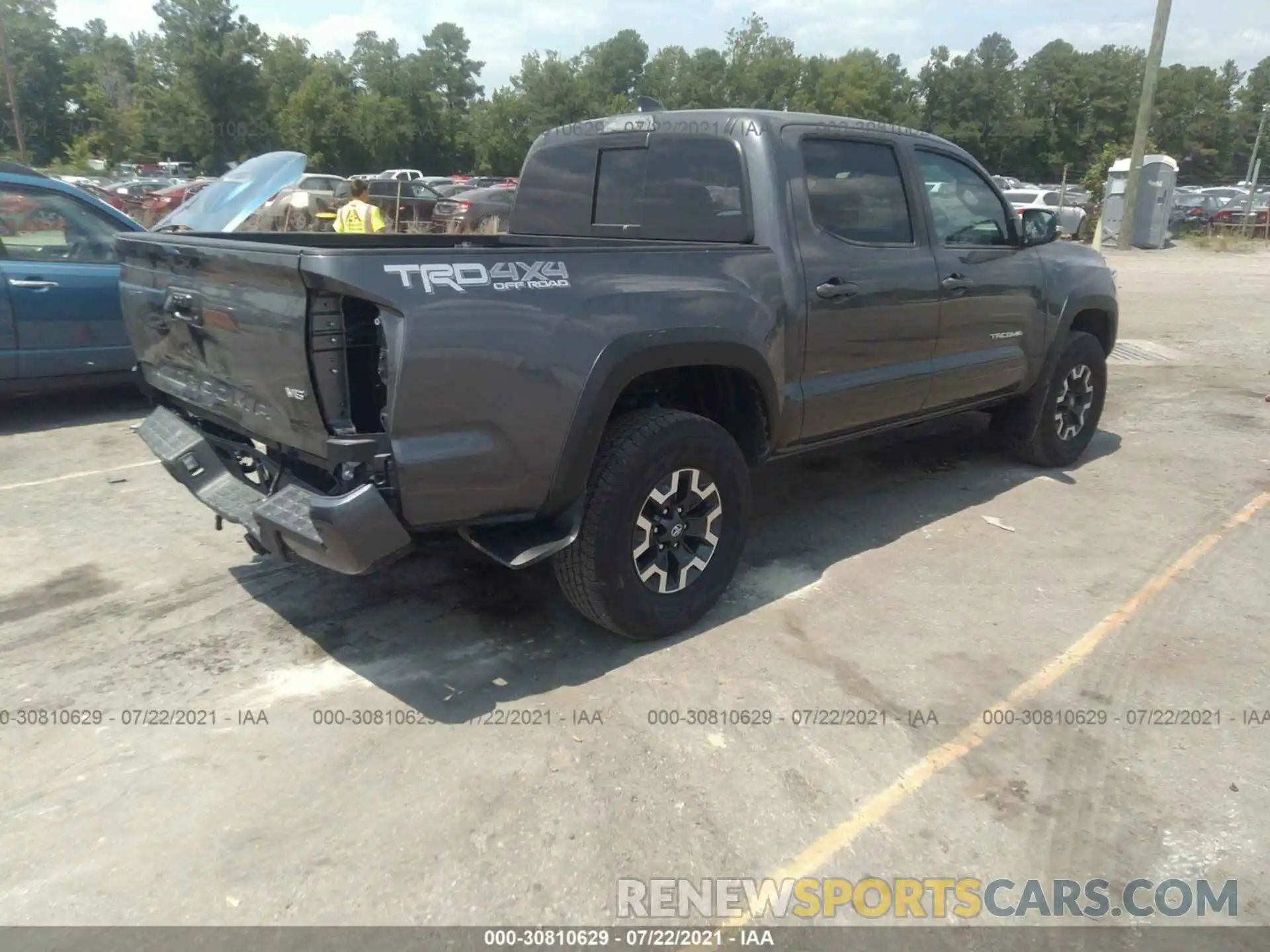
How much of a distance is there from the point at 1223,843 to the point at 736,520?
1963mm

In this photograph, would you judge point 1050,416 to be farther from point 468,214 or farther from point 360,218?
point 468,214

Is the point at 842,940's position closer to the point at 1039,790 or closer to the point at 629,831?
the point at 629,831

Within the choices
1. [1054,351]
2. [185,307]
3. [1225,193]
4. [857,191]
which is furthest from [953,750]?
[1225,193]

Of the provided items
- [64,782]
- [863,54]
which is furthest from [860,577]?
[863,54]

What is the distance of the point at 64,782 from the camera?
9.59 ft

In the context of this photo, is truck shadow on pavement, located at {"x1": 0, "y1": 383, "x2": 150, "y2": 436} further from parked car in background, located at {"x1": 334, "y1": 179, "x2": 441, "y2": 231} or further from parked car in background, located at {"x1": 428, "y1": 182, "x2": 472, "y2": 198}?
parked car in background, located at {"x1": 428, "y1": 182, "x2": 472, "y2": 198}

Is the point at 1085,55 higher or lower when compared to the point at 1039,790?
higher

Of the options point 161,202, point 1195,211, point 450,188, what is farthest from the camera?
point 450,188

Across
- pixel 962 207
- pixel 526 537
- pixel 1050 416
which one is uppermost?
pixel 962 207

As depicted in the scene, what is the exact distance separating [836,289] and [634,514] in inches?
57.2

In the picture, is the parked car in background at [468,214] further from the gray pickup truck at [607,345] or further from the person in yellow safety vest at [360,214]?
the gray pickup truck at [607,345]

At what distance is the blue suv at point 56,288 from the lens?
6.43m

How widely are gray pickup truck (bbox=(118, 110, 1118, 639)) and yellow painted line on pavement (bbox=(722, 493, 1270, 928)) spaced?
1.13 metres

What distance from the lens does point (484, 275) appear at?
2.99m
